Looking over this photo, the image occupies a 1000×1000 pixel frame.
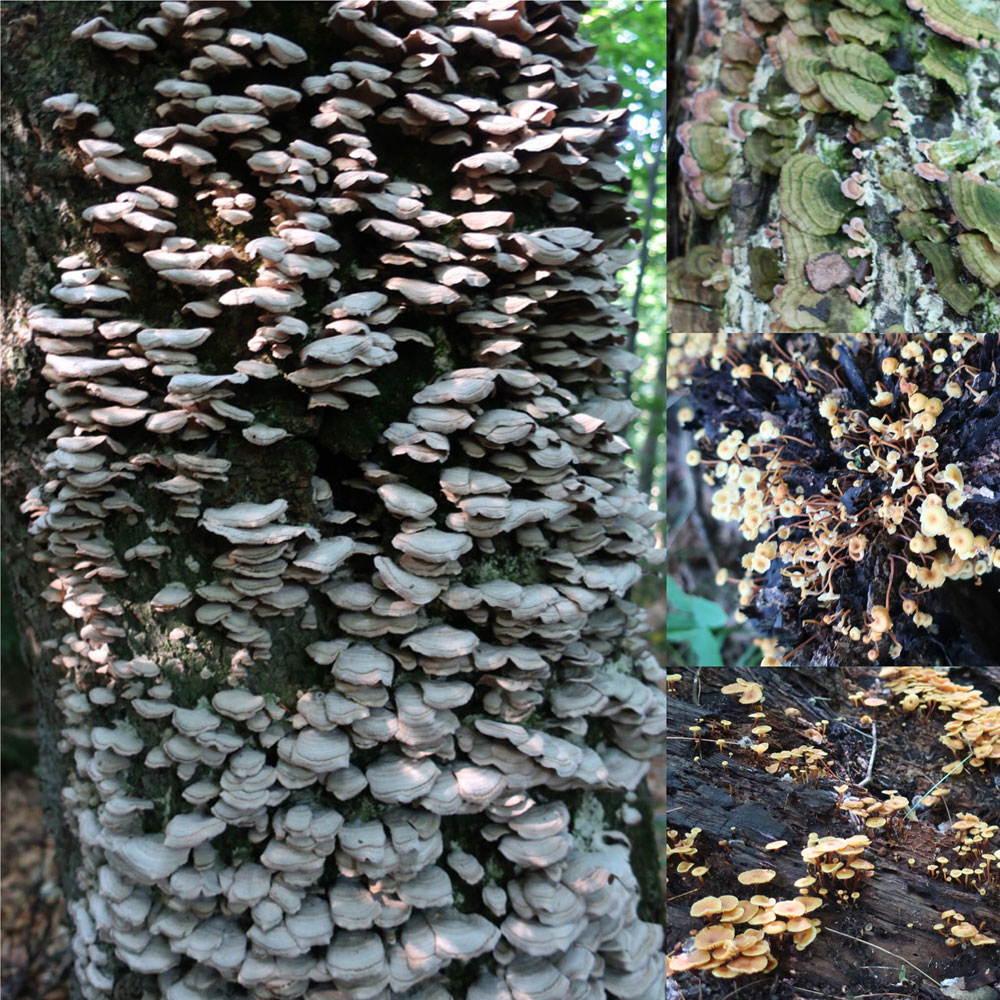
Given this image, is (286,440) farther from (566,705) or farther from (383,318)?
(566,705)

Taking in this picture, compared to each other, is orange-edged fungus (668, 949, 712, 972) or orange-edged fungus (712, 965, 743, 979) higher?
orange-edged fungus (712, 965, 743, 979)

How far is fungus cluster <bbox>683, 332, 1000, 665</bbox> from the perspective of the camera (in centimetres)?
180

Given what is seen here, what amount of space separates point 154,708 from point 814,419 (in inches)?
69.9

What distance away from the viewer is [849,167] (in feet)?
6.97

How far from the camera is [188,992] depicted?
6.26ft

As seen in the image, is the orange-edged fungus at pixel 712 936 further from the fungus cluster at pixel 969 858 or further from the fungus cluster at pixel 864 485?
the fungus cluster at pixel 864 485

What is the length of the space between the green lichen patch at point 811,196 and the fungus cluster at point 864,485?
0.34 m

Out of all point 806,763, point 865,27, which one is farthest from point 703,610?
point 865,27

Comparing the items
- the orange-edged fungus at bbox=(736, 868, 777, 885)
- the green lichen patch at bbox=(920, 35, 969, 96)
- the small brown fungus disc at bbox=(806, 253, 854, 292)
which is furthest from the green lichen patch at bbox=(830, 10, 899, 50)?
the orange-edged fungus at bbox=(736, 868, 777, 885)

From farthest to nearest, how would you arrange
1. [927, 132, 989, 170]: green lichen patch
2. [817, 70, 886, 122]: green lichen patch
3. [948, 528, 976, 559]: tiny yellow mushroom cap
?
[817, 70, 886, 122]: green lichen patch, [927, 132, 989, 170]: green lichen patch, [948, 528, 976, 559]: tiny yellow mushroom cap

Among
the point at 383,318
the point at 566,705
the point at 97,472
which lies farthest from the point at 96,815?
the point at 383,318

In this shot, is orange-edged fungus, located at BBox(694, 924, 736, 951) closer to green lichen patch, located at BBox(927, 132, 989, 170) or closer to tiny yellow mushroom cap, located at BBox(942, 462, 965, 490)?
tiny yellow mushroom cap, located at BBox(942, 462, 965, 490)

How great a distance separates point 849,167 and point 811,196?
0.12 m

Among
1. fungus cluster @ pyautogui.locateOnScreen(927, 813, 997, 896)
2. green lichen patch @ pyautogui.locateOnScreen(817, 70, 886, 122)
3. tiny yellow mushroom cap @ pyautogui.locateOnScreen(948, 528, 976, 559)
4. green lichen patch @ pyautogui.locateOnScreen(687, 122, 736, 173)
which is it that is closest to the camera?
tiny yellow mushroom cap @ pyautogui.locateOnScreen(948, 528, 976, 559)
